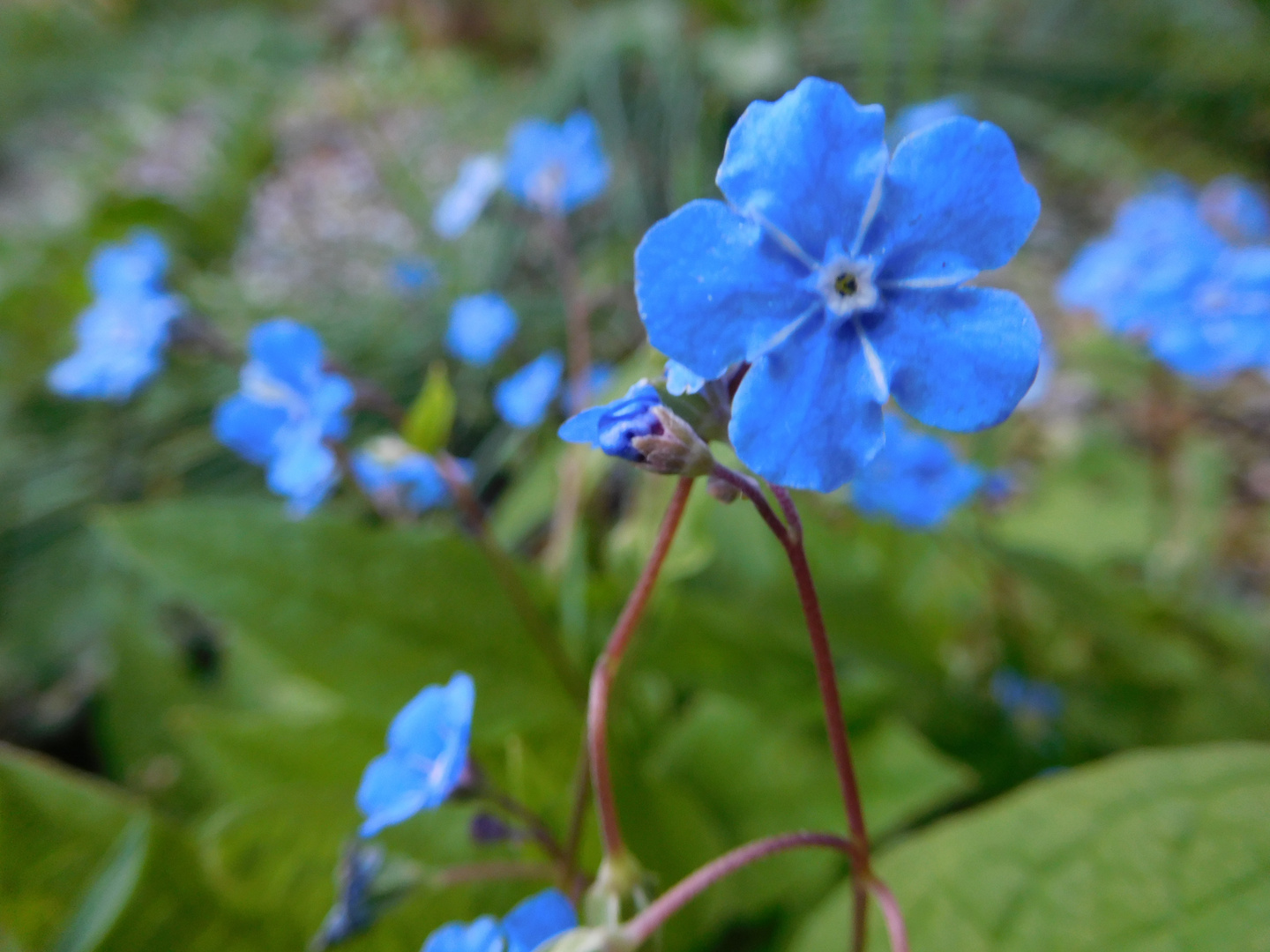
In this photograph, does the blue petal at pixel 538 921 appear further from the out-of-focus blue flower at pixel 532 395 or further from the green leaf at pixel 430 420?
the out-of-focus blue flower at pixel 532 395

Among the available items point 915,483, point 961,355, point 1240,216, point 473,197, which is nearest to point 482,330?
point 473,197

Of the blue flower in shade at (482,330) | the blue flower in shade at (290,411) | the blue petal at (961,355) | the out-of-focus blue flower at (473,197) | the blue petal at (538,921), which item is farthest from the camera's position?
the out-of-focus blue flower at (473,197)

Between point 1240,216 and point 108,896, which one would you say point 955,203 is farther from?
point 1240,216

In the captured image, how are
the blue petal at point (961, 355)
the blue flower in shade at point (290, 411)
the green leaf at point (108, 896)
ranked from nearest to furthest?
→ the blue petal at point (961, 355), the green leaf at point (108, 896), the blue flower in shade at point (290, 411)

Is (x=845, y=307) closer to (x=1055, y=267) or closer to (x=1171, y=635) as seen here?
(x=1171, y=635)

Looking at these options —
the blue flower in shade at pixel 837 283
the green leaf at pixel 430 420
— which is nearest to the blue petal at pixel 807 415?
the blue flower in shade at pixel 837 283

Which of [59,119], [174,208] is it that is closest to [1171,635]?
[174,208]
